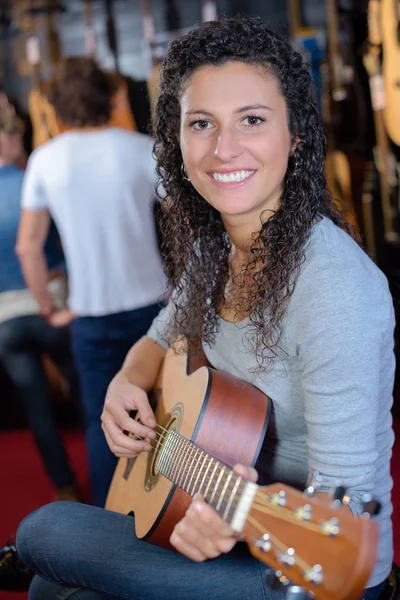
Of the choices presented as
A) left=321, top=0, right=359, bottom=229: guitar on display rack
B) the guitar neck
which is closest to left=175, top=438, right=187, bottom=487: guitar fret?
the guitar neck

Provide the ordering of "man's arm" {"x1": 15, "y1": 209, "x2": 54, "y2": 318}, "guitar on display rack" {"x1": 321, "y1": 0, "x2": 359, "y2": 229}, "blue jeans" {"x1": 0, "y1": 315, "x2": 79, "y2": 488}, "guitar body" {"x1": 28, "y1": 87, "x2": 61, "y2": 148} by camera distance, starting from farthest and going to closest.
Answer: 1. "guitar body" {"x1": 28, "y1": 87, "x2": 61, "y2": 148}
2. "guitar on display rack" {"x1": 321, "y1": 0, "x2": 359, "y2": 229}
3. "blue jeans" {"x1": 0, "y1": 315, "x2": 79, "y2": 488}
4. "man's arm" {"x1": 15, "y1": 209, "x2": 54, "y2": 318}

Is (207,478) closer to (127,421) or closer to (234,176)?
(127,421)

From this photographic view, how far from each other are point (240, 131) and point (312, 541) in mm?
724

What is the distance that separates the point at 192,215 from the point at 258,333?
0.39 m

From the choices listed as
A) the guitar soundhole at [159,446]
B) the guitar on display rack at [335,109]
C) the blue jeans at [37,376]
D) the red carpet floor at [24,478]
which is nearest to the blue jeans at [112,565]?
the guitar soundhole at [159,446]

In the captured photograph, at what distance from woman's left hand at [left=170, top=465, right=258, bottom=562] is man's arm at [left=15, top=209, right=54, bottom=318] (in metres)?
1.81

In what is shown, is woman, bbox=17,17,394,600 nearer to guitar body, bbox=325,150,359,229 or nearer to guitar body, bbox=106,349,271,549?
guitar body, bbox=106,349,271,549

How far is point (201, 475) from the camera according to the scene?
120cm

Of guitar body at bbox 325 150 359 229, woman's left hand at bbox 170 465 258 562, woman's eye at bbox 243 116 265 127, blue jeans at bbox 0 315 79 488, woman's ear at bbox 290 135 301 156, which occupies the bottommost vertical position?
blue jeans at bbox 0 315 79 488

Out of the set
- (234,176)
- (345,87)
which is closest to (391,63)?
(345,87)

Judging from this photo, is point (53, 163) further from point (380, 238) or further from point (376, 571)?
point (376, 571)

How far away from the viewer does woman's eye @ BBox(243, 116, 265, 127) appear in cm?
133

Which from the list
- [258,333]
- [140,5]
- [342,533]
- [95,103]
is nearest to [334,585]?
[342,533]

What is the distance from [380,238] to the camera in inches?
130
